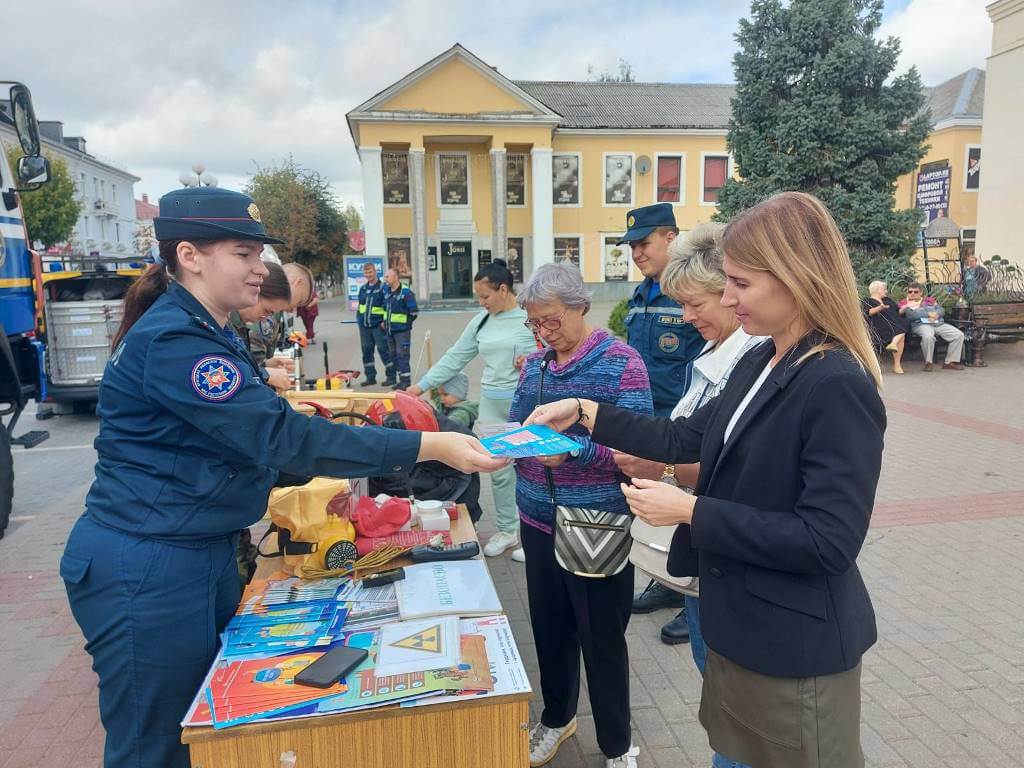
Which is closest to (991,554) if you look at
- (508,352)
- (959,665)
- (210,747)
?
Answer: (959,665)

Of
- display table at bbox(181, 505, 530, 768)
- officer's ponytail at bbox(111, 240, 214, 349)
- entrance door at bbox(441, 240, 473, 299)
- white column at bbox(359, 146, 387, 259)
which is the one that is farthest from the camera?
entrance door at bbox(441, 240, 473, 299)

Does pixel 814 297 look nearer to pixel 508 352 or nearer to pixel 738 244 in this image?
pixel 738 244

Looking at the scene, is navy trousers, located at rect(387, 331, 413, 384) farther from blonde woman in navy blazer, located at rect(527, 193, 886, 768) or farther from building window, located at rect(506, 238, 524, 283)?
building window, located at rect(506, 238, 524, 283)

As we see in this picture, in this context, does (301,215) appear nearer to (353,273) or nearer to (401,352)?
(353,273)

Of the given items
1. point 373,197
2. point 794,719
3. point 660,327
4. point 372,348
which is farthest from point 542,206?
point 794,719

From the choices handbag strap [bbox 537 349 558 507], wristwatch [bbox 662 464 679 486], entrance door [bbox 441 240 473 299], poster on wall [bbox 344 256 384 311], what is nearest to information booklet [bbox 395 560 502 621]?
handbag strap [bbox 537 349 558 507]

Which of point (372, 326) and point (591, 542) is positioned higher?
point (372, 326)

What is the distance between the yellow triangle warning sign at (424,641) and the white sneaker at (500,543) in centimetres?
296

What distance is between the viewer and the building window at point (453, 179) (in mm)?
31969

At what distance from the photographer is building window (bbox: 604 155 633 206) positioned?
32812 millimetres

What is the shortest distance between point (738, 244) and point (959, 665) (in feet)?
10.3

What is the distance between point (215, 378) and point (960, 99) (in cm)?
3859

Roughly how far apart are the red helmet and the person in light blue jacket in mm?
1341

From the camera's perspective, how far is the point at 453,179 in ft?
105
